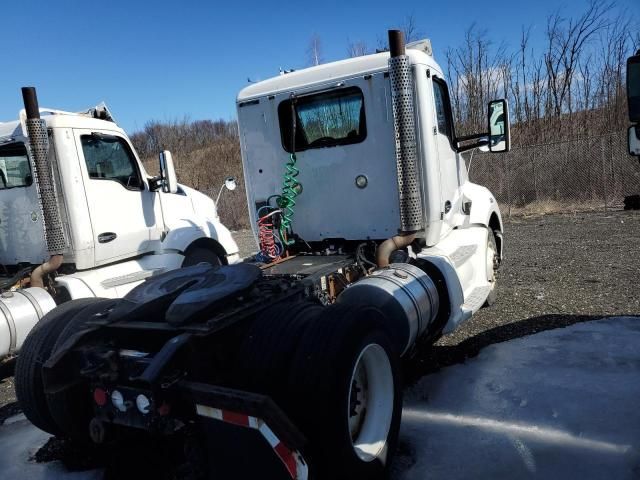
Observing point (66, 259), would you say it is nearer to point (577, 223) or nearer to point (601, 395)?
point (601, 395)

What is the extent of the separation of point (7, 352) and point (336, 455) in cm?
468

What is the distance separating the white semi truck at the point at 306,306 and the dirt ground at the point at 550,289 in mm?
415

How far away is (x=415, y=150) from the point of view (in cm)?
505

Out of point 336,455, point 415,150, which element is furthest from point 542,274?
point 336,455

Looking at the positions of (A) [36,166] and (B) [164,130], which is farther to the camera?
(B) [164,130]

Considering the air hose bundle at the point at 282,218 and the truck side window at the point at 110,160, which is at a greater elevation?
the truck side window at the point at 110,160

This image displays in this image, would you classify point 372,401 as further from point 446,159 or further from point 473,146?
point 473,146

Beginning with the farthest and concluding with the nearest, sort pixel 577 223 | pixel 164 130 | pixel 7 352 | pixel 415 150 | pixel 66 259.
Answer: pixel 164 130
pixel 577 223
pixel 66 259
pixel 7 352
pixel 415 150

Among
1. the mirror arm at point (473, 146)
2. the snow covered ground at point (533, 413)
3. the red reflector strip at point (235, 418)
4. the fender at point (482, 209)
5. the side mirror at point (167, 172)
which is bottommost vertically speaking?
the snow covered ground at point (533, 413)

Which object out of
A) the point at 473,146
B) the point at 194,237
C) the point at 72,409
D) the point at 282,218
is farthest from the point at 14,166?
the point at 473,146

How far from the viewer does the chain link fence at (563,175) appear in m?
16.2

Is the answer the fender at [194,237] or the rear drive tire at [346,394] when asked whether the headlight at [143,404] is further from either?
the fender at [194,237]

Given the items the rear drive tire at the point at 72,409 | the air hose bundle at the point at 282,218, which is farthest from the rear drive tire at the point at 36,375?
the air hose bundle at the point at 282,218

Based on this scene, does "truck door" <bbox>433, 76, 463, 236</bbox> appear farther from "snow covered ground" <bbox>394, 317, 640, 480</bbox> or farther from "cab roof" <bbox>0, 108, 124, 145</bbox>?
"cab roof" <bbox>0, 108, 124, 145</bbox>
